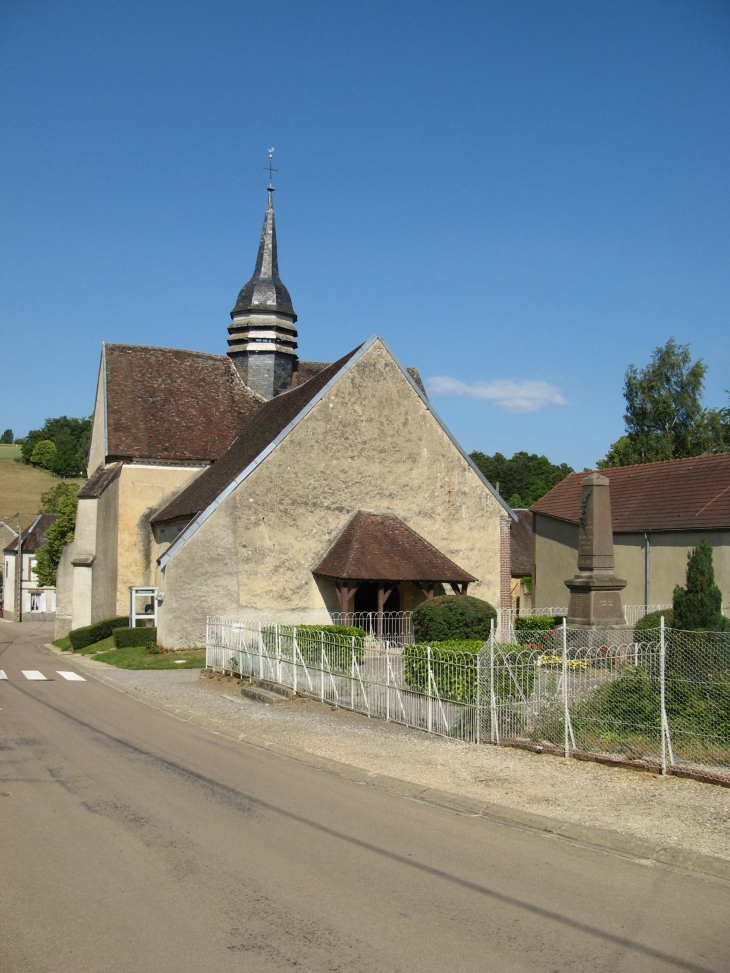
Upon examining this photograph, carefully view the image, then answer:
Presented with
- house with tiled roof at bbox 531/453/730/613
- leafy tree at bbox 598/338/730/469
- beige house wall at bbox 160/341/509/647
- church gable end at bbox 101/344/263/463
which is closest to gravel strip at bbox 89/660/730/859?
beige house wall at bbox 160/341/509/647

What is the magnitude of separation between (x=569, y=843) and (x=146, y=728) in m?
7.73

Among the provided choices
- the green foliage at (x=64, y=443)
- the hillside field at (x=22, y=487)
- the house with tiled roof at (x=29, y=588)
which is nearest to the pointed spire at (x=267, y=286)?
the house with tiled roof at (x=29, y=588)

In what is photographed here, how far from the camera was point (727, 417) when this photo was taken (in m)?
50.6

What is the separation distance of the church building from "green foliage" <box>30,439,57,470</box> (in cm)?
10110

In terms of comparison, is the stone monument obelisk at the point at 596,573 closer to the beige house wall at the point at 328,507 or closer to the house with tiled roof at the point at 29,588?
the beige house wall at the point at 328,507

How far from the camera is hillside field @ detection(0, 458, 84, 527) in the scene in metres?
93.3

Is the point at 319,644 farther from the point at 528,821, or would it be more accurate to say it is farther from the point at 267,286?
the point at 267,286

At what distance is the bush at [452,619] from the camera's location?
66.2ft

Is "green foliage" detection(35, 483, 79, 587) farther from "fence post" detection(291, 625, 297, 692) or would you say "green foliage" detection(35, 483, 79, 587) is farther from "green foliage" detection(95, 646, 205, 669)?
"fence post" detection(291, 625, 297, 692)

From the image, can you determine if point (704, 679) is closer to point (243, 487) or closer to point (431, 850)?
point (431, 850)

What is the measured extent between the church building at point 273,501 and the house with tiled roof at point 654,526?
5.56 metres

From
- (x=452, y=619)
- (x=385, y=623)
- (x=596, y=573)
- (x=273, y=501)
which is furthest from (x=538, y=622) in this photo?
(x=273, y=501)

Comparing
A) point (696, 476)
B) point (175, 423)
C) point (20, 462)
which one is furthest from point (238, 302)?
point (20, 462)

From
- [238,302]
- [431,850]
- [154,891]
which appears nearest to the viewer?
[154,891]
